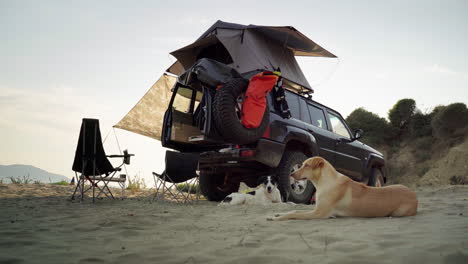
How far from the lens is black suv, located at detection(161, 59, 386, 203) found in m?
4.50

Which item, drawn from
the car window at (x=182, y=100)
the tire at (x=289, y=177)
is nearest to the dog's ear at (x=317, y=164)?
the tire at (x=289, y=177)

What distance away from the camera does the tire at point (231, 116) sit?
4309 millimetres

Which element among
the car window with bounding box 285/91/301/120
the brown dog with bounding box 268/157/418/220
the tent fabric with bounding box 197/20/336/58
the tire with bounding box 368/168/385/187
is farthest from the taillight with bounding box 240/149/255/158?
the tire with bounding box 368/168/385/187

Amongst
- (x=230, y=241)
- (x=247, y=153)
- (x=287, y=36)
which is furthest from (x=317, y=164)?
(x=287, y=36)

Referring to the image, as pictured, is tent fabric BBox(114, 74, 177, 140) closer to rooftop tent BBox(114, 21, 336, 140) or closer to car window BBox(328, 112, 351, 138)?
rooftop tent BBox(114, 21, 336, 140)

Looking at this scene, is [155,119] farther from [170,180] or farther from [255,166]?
[255,166]

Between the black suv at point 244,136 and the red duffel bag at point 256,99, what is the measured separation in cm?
11

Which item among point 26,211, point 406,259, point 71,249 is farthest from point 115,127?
point 406,259

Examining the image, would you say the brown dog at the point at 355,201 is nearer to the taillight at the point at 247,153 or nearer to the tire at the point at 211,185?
the taillight at the point at 247,153

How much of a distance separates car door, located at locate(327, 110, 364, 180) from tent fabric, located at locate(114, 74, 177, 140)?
4.22 meters

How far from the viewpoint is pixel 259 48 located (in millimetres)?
6738

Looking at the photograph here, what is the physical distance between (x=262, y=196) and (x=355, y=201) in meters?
2.18

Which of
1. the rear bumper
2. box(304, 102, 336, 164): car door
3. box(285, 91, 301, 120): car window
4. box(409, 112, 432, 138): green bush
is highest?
box(409, 112, 432, 138): green bush

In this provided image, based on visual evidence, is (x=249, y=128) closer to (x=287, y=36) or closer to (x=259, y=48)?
(x=259, y=48)
